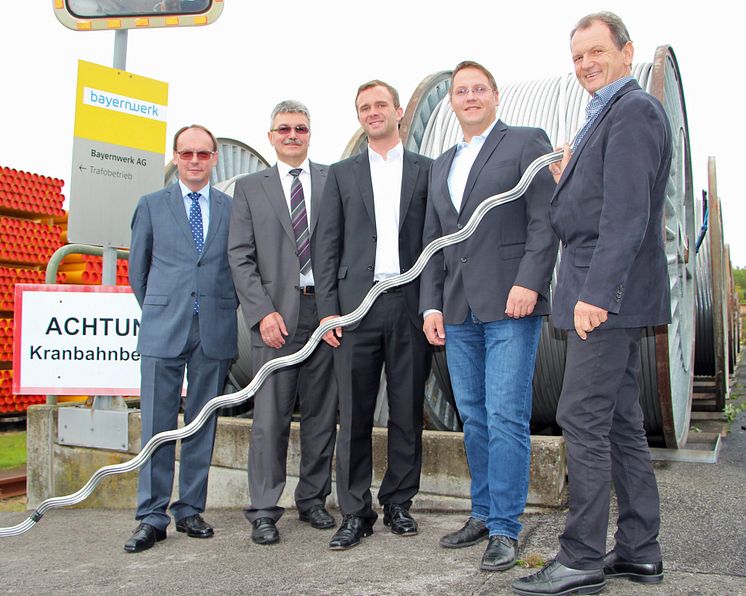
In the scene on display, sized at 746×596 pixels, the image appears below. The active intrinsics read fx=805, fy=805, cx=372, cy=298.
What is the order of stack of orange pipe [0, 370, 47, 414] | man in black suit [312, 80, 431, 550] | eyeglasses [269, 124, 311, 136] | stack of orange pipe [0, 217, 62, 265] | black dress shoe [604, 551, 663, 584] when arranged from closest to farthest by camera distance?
black dress shoe [604, 551, 663, 584]
man in black suit [312, 80, 431, 550]
eyeglasses [269, 124, 311, 136]
stack of orange pipe [0, 370, 47, 414]
stack of orange pipe [0, 217, 62, 265]

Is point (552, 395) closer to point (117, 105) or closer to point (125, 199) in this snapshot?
point (125, 199)

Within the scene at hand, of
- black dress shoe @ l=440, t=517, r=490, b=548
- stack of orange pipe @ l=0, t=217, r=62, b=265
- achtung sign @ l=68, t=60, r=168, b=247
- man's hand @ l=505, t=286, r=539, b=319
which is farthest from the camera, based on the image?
stack of orange pipe @ l=0, t=217, r=62, b=265

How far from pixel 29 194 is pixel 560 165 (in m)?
9.53

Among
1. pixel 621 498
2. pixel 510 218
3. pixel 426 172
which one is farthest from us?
pixel 426 172

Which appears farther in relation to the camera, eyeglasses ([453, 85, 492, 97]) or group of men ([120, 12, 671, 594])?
eyeglasses ([453, 85, 492, 97])

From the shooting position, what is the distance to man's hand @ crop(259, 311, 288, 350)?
3.85 m

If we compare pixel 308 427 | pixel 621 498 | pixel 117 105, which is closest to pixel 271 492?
pixel 308 427

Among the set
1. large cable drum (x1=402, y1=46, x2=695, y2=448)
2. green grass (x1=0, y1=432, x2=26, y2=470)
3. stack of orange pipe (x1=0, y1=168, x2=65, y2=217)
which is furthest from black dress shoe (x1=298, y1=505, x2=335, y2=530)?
stack of orange pipe (x1=0, y1=168, x2=65, y2=217)

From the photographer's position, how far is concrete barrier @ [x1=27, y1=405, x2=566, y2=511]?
4090 millimetres

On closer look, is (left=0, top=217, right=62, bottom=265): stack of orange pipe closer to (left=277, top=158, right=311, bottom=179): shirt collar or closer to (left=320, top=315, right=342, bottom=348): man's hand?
(left=277, top=158, right=311, bottom=179): shirt collar

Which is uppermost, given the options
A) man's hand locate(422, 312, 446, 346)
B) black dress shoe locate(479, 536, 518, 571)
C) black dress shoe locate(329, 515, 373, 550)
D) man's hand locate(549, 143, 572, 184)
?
man's hand locate(549, 143, 572, 184)

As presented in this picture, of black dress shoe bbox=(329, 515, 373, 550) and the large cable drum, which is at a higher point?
the large cable drum

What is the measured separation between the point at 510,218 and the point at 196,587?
198 cm

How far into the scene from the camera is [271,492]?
3.90 meters
